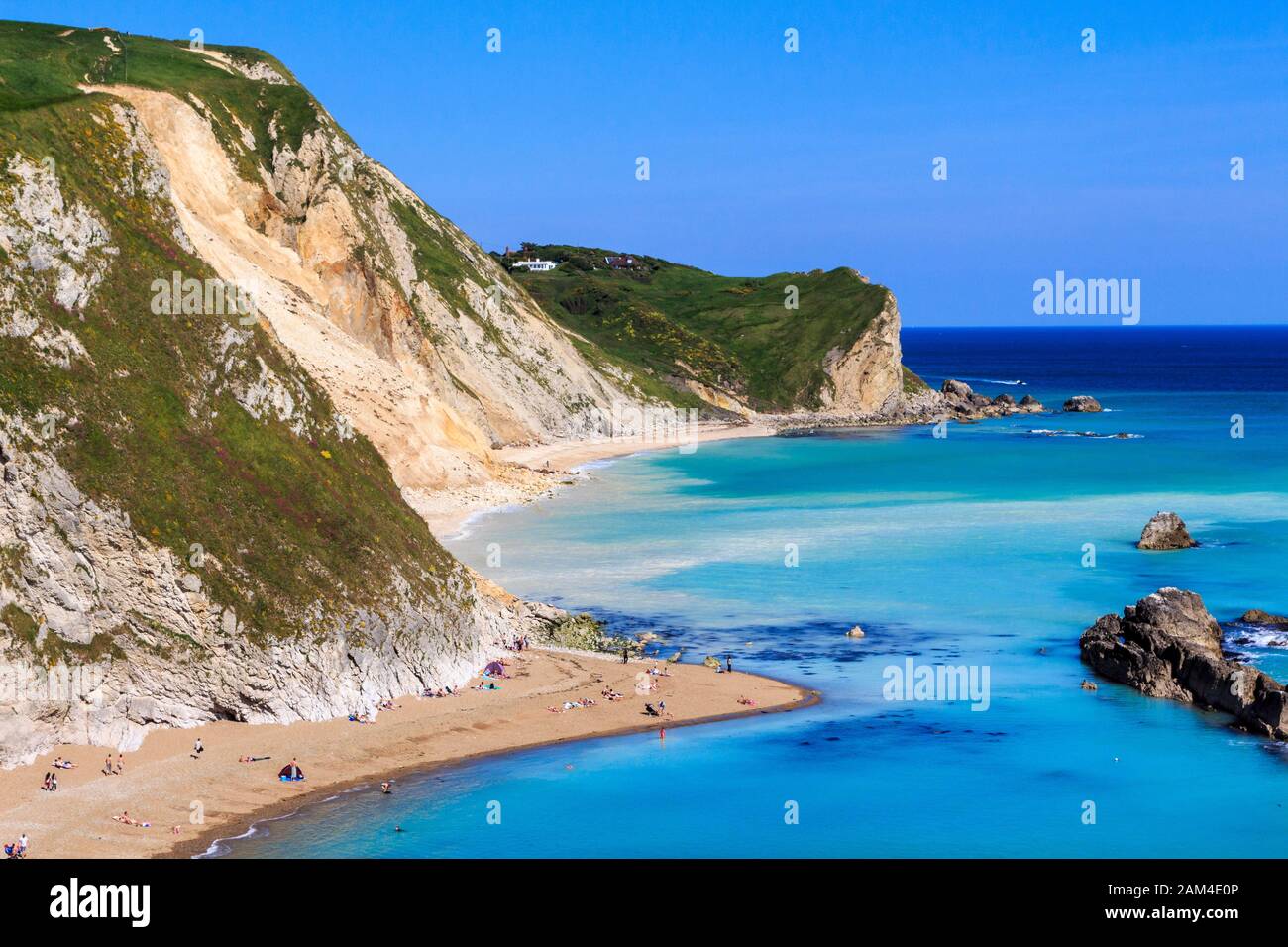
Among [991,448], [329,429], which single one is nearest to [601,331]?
[991,448]

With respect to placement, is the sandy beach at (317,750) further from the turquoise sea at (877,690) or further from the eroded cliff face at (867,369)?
the eroded cliff face at (867,369)

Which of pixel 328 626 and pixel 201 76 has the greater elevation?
pixel 201 76

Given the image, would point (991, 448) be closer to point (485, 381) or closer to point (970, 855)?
point (485, 381)

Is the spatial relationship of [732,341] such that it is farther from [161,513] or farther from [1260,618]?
[161,513]

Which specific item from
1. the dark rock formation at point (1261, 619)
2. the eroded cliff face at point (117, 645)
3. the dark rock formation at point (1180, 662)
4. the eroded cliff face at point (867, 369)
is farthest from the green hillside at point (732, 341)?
the eroded cliff face at point (117, 645)

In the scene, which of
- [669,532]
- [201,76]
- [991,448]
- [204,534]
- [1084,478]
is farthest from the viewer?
[991,448]

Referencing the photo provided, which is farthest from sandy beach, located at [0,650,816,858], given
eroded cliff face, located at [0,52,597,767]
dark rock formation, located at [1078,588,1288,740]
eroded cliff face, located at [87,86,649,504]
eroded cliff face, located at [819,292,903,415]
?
eroded cliff face, located at [819,292,903,415]
